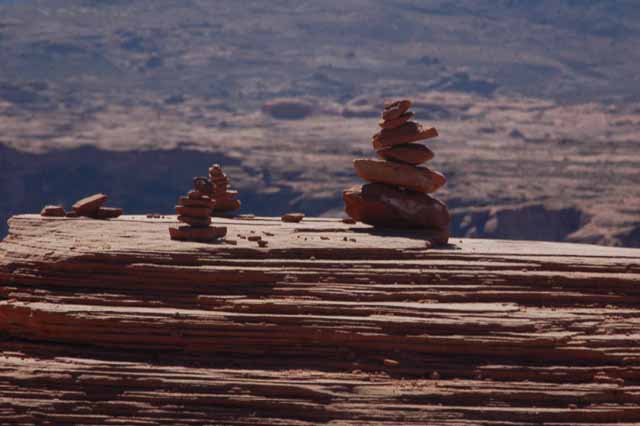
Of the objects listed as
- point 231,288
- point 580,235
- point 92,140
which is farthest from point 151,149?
point 231,288

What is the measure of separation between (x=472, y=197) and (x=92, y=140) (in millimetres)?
48205

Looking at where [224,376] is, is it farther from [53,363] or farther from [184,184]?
[184,184]

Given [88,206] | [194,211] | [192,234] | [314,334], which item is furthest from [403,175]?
[88,206]

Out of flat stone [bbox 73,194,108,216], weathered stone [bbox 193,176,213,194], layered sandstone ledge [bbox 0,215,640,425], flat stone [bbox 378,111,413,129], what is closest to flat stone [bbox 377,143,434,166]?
flat stone [bbox 378,111,413,129]

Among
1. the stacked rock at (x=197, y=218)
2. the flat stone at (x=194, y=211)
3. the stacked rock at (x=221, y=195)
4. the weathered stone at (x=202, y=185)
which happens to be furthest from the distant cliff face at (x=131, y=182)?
the flat stone at (x=194, y=211)

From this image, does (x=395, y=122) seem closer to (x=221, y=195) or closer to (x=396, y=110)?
(x=396, y=110)

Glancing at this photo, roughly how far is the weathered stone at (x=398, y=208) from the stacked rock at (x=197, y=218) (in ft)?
14.3

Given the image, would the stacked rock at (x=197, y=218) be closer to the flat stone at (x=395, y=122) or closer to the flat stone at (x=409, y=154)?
the flat stone at (x=409, y=154)

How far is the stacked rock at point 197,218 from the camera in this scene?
30.9 metres

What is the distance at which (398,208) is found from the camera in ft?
109

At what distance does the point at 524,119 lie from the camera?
7343 inches

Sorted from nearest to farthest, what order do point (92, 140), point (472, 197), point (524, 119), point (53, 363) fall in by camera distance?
point (53, 363)
point (472, 197)
point (92, 140)
point (524, 119)

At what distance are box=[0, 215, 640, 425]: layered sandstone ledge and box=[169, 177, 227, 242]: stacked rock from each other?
59 cm

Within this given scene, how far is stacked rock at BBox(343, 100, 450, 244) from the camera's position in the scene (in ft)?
109
